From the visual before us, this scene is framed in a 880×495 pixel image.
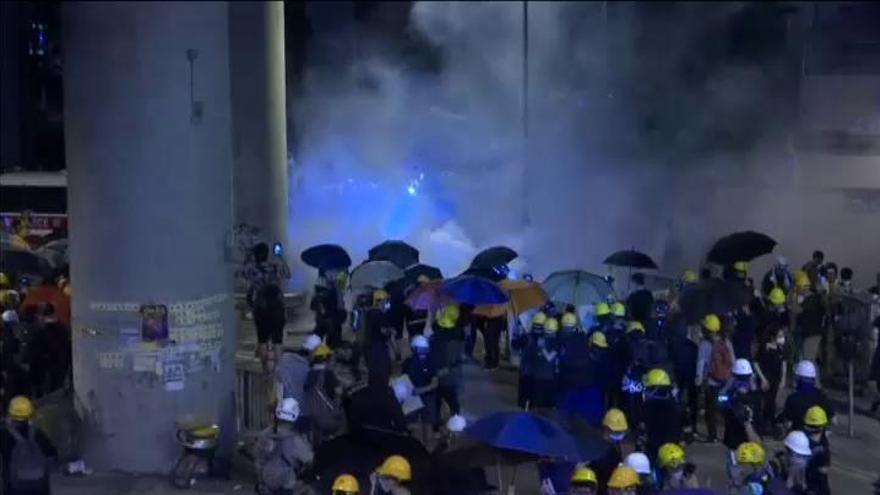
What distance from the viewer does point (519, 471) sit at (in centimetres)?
972

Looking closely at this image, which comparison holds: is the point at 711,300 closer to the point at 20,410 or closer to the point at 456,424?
the point at 456,424

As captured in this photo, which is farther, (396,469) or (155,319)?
(155,319)

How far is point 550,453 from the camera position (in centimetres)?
692

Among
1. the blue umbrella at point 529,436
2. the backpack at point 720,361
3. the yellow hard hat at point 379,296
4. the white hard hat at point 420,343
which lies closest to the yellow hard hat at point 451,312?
the white hard hat at point 420,343

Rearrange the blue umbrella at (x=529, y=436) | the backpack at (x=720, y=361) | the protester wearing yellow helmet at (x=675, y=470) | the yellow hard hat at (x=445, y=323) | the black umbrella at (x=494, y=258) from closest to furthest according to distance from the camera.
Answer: the protester wearing yellow helmet at (x=675, y=470) < the blue umbrella at (x=529, y=436) < the backpack at (x=720, y=361) < the yellow hard hat at (x=445, y=323) < the black umbrella at (x=494, y=258)

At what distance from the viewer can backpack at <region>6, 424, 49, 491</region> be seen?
7469 mm

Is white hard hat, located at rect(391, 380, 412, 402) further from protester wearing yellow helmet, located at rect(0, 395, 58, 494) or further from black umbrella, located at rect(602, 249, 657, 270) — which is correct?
black umbrella, located at rect(602, 249, 657, 270)

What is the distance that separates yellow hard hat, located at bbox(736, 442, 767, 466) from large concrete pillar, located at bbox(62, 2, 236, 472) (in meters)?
4.04

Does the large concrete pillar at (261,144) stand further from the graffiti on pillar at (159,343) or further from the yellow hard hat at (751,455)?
the yellow hard hat at (751,455)

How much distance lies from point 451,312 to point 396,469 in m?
3.90

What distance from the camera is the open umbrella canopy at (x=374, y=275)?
1237 cm

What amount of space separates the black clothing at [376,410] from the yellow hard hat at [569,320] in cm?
216

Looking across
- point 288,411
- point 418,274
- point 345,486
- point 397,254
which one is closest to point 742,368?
point 288,411

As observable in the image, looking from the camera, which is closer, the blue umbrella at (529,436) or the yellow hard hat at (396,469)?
the yellow hard hat at (396,469)
